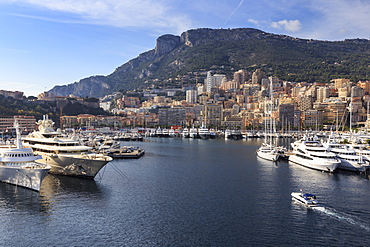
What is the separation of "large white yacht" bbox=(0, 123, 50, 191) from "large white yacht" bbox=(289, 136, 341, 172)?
3303 centimetres

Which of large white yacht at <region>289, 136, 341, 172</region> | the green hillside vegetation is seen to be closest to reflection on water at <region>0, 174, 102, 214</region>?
large white yacht at <region>289, 136, 341, 172</region>

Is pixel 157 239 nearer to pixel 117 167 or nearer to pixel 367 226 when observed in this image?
pixel 367 226

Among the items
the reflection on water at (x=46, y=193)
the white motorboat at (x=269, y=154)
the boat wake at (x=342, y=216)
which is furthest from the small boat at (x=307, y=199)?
the white motorboat at (x=269, y=154)

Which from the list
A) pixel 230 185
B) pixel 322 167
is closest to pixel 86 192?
pixel 230 185

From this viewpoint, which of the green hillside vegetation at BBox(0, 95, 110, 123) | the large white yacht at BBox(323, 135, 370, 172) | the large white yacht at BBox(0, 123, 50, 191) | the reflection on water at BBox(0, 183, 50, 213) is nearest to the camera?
the reflection on water at BBox(0, 183, 50, 213)

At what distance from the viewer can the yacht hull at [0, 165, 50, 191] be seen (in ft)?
96.9

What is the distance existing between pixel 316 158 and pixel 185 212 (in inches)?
1027

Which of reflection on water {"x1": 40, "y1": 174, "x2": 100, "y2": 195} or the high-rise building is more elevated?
the high-rise building

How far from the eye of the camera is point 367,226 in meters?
22.7

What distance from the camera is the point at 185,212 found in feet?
84.2

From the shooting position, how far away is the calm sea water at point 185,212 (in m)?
20.8

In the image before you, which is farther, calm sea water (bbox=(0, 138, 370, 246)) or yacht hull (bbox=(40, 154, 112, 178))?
yacht hull (bbox=(40, 154, 112, 178))

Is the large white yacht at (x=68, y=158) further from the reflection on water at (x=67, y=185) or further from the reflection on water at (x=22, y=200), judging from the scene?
the reflection on water at (x=22, y=200)

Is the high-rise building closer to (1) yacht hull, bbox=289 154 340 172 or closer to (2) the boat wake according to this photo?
(1) yacht hull, bbox=289 154 340 172
